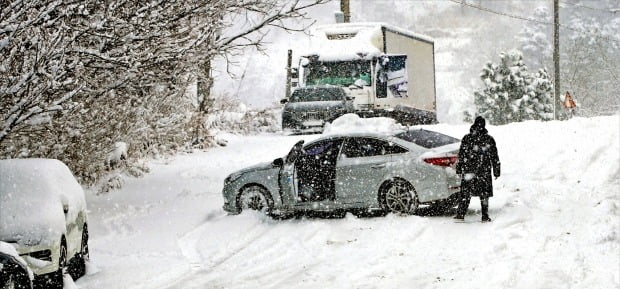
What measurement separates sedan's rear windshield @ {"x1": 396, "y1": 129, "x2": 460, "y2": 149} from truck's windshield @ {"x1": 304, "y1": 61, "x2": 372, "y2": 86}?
1233cm

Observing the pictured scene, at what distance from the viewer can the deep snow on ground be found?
→ 28.9 ft

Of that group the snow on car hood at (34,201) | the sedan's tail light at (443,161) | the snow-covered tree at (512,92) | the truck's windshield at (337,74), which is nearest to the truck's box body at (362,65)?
the truck's windshield at (337,74)

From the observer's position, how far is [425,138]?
13.7 metres

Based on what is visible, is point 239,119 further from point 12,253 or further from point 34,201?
point 12,253

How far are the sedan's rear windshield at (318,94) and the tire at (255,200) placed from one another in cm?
1159

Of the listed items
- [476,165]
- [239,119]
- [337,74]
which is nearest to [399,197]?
[476,165]

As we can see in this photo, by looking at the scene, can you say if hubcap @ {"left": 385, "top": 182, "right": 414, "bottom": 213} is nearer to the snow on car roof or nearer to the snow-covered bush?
the snow on car roof

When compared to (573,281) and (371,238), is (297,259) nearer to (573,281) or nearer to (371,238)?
(371,238)

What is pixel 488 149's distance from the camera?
1280 centimetres

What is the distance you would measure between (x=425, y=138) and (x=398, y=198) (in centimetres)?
123

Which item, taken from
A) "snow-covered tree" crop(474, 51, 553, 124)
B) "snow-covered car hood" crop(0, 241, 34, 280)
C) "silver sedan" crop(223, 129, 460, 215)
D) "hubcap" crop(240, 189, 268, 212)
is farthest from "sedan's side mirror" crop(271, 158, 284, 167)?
"snow-covered tree" crop(474, 51, 553, 124)

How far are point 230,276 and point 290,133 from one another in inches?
663

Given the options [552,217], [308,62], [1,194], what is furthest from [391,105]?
[1,194]

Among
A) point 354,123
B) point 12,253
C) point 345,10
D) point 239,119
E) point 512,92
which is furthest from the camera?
point 512,92
